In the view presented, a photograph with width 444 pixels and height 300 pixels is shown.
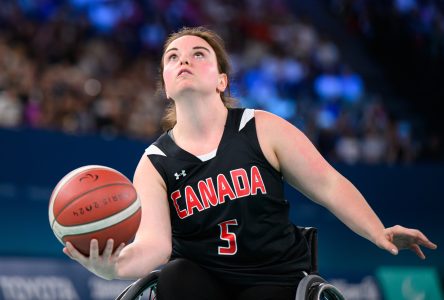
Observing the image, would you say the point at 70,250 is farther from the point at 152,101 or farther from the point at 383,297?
the point at 152,101

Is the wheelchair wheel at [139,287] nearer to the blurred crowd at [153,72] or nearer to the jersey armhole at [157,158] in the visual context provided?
the jersey armhole at [157,158]

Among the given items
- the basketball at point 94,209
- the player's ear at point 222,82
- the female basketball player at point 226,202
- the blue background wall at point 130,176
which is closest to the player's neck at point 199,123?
the female basketball player at point 226,202

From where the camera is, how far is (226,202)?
3.29m

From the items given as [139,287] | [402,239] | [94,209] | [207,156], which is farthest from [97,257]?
[402,239]

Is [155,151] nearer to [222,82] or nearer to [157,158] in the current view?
[157,158]

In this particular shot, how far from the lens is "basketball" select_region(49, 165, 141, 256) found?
2855 millimetres

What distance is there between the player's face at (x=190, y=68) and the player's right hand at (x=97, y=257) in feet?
2.62

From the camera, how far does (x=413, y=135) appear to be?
1105 centimetres

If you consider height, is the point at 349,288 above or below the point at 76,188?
below

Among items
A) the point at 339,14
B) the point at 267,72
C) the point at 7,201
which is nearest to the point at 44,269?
the point at 7,201

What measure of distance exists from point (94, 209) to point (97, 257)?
0.17 metres

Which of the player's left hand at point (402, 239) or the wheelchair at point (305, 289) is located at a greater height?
the player's left hand at point (402, 239)

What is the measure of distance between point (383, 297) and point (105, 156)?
277 cm

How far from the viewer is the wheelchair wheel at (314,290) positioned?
299cm
